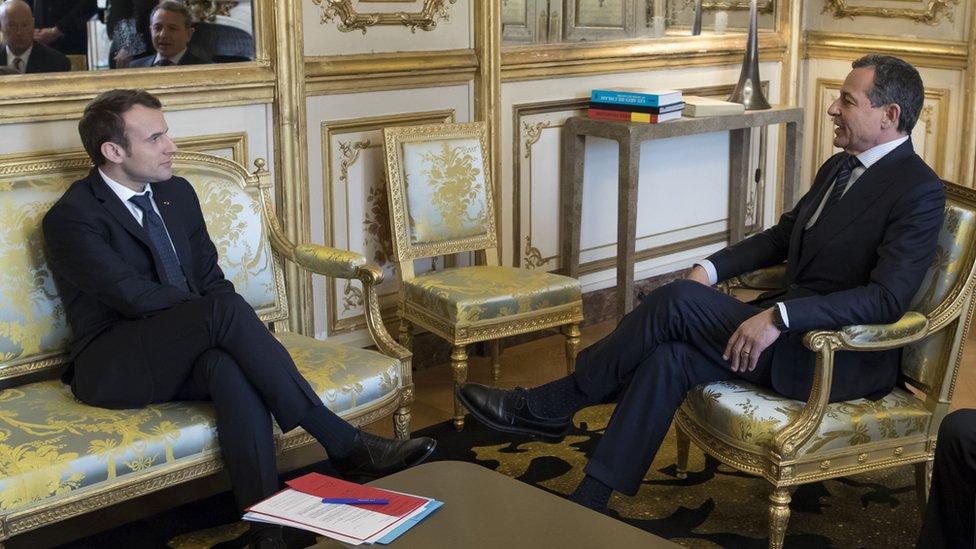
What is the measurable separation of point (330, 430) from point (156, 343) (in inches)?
18.0

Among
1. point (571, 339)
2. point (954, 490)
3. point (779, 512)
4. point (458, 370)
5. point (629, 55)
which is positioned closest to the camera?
point (954, 490)

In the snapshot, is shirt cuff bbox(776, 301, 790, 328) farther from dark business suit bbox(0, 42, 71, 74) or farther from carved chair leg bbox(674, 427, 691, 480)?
dark business suit bbox(0, 42, 71, 74)

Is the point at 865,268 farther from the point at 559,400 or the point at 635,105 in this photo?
the point at 635,105

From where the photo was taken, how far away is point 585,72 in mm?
4488

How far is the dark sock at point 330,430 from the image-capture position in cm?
274

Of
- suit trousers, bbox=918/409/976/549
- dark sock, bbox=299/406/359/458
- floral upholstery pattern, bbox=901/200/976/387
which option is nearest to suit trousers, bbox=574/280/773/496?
floral upholstery pattern, bbox=901/200/976/387

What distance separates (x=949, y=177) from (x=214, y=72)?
320 cm

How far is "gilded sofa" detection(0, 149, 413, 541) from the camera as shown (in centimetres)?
239

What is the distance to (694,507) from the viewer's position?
301 centimetres

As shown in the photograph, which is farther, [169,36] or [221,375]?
[169,36]

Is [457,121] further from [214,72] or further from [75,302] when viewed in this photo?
[75,302]

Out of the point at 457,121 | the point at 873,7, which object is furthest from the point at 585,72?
the point at 873,7

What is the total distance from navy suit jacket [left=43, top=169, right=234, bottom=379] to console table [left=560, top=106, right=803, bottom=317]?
1.85m

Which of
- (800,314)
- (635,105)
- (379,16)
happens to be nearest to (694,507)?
(800,314)
